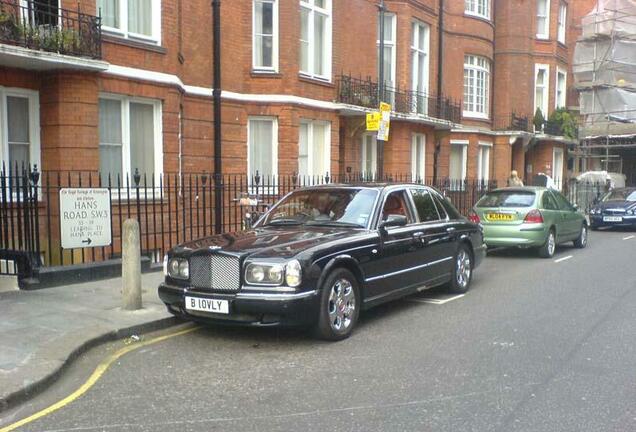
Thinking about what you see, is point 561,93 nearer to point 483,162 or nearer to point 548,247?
point 483,162

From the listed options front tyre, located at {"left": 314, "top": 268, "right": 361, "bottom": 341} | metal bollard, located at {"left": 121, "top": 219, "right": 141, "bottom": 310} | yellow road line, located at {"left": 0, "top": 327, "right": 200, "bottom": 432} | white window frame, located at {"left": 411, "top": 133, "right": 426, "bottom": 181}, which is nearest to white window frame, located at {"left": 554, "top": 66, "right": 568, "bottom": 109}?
white window frame, located at {"left": 411, "top": 133, "right": 426, "bottom": 181}

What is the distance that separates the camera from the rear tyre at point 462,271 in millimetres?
9023

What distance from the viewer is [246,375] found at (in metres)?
5.39

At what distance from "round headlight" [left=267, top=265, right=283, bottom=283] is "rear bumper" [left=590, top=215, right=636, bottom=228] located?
652 inches

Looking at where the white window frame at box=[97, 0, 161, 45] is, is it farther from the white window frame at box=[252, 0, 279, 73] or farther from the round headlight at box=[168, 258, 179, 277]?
the round headlight at box=[168, 258, 179, 277]

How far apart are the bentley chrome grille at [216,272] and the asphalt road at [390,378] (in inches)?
24.6

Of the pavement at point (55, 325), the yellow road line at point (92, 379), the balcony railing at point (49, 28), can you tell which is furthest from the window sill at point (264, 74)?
the yellow road line at point (92, 379)

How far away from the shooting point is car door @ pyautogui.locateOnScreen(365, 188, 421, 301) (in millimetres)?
7121

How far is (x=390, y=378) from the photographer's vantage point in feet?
17.3

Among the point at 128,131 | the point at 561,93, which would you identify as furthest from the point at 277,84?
the point at 561,93

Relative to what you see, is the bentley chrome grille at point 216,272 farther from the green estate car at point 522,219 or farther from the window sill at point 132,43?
the green estate car at point 522,219

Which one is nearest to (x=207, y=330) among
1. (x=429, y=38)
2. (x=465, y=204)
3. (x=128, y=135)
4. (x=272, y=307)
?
(x=272, y=307)

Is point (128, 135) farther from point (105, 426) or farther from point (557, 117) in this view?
point (557, 117)

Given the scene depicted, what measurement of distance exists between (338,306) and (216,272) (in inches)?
51.2
